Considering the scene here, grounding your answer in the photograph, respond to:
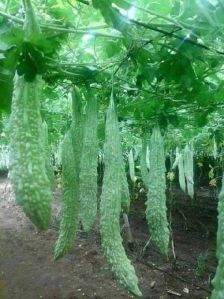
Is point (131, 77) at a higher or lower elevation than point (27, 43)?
higher

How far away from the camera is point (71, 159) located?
2596 millimetres

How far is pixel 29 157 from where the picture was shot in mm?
1559

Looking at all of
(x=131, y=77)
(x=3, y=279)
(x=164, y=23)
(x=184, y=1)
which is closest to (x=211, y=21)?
(x=184, y=1)

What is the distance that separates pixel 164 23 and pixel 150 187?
3.56ft

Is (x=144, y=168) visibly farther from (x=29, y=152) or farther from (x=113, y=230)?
(x=29, y=152)

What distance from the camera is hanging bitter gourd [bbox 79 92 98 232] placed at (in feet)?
7.95

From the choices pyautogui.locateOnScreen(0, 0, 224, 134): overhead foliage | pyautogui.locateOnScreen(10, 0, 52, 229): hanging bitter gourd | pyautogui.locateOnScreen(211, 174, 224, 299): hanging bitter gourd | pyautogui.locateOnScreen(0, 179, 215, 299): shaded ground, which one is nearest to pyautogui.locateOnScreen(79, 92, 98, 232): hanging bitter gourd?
pyautogui.locateOnScreen(0, 0, 224, 134): overhead foliage

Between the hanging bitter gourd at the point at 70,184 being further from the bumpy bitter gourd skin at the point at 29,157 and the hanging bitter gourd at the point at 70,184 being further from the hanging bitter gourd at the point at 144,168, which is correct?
the hanging bitter gourd at the point at 144,168

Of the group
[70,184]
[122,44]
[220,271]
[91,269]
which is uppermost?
[122,44]

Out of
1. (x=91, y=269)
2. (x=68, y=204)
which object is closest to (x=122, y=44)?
(x=68, y=204)

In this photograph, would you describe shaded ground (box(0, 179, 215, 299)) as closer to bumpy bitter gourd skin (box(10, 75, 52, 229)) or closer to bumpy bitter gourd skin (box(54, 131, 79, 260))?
bumpy bitter gourd skin (box(54, 131, 79, 260))

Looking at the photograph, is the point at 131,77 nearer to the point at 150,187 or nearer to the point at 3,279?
the point at 150,187

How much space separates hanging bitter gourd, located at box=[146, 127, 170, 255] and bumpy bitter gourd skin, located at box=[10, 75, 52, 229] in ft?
4.29

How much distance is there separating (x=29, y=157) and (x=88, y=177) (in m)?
0.95
